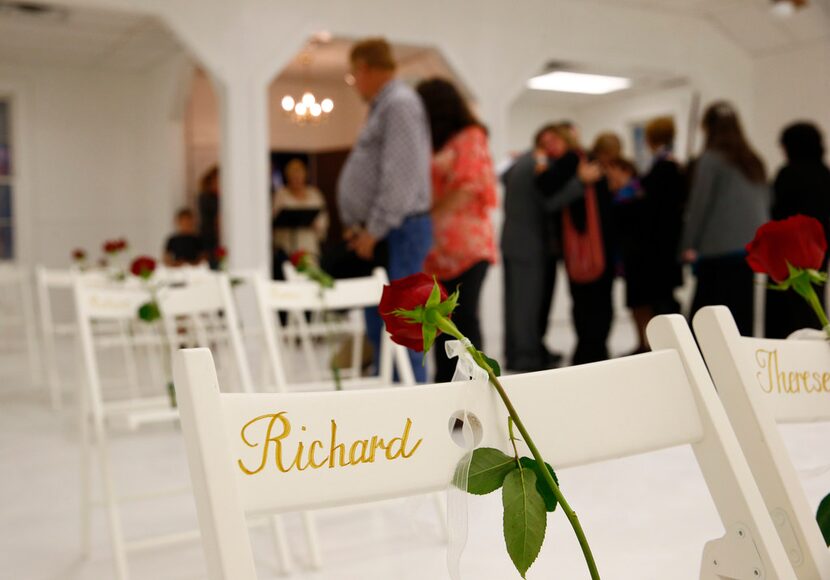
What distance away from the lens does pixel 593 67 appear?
27.5 ft

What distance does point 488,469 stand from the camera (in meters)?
0.70

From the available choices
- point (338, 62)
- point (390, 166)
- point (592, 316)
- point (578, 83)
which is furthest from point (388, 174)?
point (578, 83)

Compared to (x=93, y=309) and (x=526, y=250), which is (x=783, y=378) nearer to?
(x=93, y=309)

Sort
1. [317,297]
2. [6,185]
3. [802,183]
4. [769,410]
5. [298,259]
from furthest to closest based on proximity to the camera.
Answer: [6,185]
[802,183]
[298,259]
[317,297]
[769,410]

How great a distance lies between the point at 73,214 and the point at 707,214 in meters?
7.09

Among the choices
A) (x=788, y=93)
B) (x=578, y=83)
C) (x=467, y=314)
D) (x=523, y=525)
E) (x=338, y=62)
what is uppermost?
(x=338, y=62)

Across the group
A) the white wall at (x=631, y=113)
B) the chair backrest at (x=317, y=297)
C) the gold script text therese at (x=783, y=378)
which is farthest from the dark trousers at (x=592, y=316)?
the white wall at (x=631, y=113)

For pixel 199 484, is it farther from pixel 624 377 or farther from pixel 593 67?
pixel 593 67

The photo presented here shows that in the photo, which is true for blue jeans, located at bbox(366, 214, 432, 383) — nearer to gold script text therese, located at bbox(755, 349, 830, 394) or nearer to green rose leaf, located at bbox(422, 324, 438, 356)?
gold script text therese, located at bbox(755, 349, 830, 394)

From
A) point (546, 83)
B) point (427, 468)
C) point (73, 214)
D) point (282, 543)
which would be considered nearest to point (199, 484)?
point (427, 468)

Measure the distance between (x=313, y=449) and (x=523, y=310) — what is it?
4267 mm

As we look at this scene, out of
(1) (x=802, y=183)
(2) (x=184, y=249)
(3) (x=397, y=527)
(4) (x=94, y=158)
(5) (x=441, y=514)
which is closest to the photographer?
(5) (x=441, y=514)

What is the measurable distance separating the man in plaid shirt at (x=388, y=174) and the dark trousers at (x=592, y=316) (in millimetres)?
1552

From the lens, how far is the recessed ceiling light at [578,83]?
9922 millimetres
